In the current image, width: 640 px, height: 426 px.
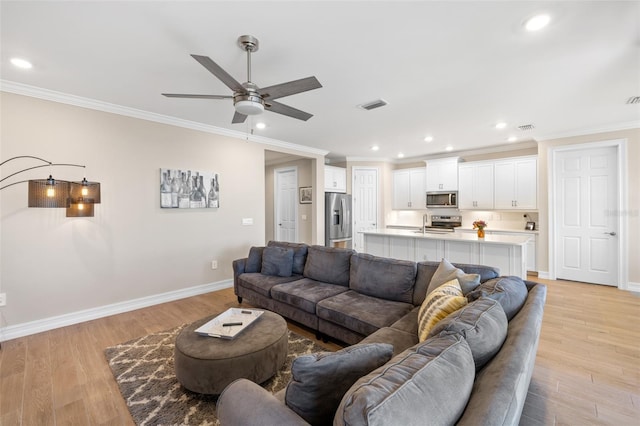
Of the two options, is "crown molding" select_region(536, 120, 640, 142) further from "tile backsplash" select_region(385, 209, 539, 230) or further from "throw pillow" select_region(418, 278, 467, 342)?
"throw pillow" select_region(418, 278, 467, 342)

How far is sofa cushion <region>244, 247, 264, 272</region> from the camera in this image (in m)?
3.83

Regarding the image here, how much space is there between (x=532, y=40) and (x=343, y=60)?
151 cm

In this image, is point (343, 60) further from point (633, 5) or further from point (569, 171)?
point (569, 171)

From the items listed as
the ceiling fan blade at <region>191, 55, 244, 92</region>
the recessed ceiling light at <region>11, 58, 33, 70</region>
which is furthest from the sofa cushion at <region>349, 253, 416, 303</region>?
the recessed ceiling light at <region>11, 58, 33, 70</region>

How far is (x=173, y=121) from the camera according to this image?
3.98 metres

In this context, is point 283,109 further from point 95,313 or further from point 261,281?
point 95,313

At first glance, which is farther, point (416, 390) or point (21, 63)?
point (21, 63)

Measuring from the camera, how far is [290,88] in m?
2.08

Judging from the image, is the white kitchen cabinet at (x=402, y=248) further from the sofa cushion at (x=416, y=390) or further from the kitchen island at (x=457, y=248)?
the sofa cushion at (x=416, y=390)

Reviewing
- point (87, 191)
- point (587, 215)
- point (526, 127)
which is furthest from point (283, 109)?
point (587, 215)

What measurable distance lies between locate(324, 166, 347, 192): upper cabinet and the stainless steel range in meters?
2.32

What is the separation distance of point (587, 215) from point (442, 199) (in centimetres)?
251

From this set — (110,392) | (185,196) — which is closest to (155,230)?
(185,196)

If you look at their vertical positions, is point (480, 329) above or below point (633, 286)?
above
